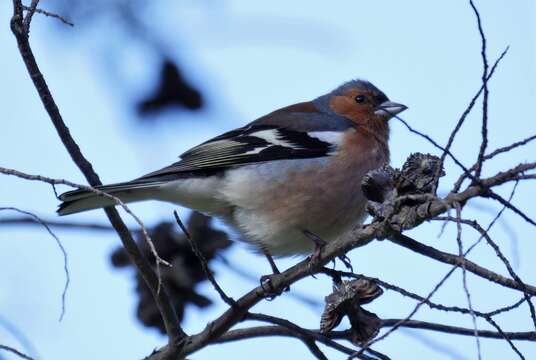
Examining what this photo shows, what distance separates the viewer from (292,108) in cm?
635

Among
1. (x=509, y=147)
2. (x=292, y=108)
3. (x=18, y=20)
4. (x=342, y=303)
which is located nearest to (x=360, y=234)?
(x=342, y=303)

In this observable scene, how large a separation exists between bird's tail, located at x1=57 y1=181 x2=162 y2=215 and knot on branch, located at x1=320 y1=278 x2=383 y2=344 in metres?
1.24

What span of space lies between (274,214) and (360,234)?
1.89 meters

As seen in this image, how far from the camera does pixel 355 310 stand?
3564 millimetres

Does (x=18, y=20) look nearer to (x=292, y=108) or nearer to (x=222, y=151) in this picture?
(x=222, y=151)

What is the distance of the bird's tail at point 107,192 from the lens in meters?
4.43

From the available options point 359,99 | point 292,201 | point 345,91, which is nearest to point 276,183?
point 292,201

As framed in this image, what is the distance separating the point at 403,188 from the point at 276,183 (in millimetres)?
2133

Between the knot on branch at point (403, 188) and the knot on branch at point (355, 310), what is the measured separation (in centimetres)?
45

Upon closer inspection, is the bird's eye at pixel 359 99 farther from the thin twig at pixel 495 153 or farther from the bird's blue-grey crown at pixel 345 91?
the thin twig at pixel 495 153

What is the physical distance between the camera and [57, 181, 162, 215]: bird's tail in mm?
4426

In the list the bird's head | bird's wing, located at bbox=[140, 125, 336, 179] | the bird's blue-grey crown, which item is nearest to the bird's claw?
bird's wing, located at bbox=[140, 125, 336, 179]

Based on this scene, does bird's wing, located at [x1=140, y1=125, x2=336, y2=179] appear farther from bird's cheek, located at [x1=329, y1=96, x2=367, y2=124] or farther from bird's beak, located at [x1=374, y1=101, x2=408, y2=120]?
bird's beak, located at [x1=374, y1=101, x2=408, y2=120]

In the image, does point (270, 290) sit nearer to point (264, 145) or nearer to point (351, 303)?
point (351, 303)
